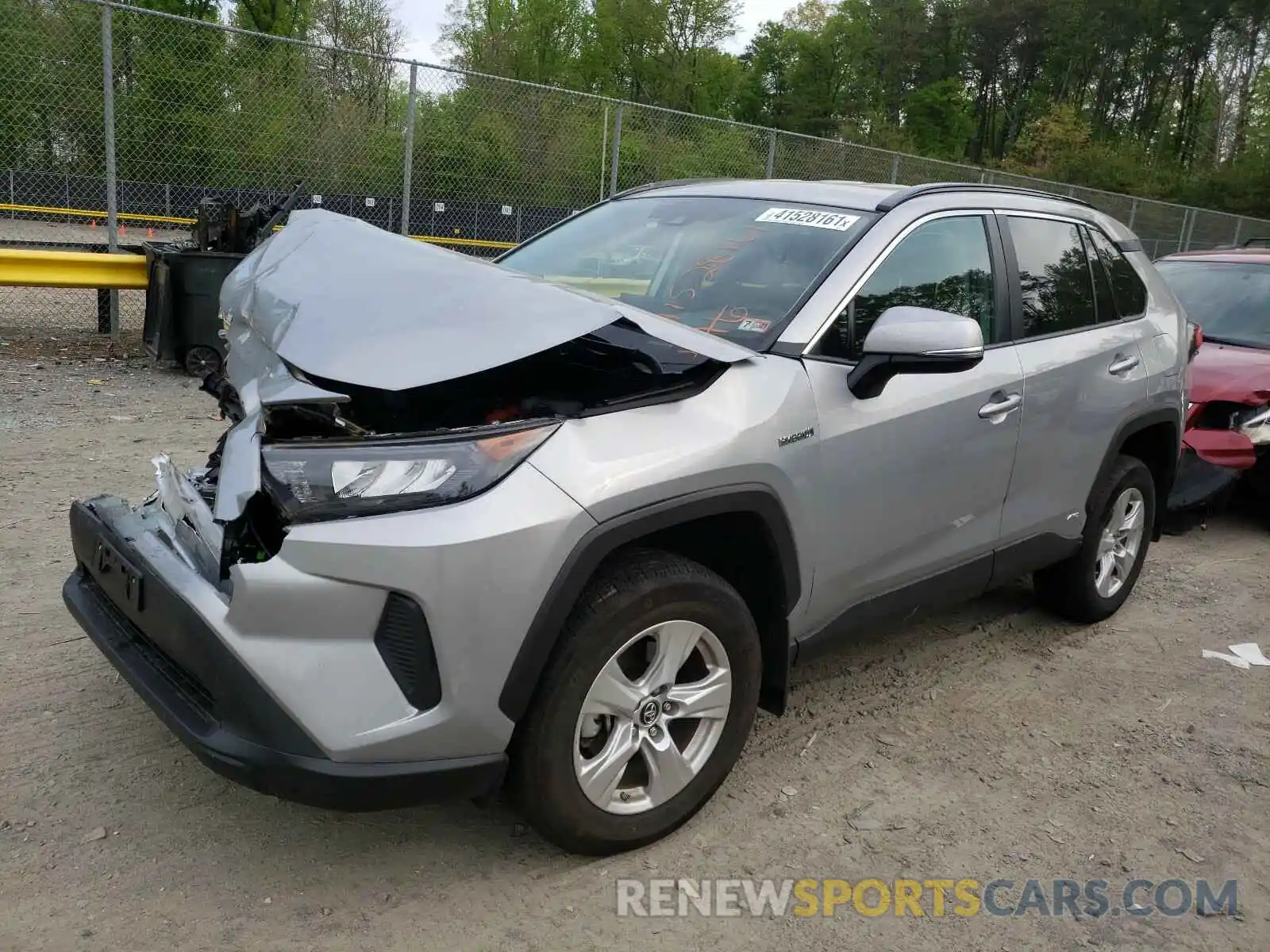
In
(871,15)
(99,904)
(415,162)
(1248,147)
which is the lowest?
(99,904)

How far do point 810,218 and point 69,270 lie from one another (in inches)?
281

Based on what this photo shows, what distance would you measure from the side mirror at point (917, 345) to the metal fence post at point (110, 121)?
7.81 m

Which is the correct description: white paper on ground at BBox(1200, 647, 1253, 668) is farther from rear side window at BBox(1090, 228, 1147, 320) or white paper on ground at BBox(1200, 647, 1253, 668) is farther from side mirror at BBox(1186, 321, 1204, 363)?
rear side window at BBox(1090, 228, 1147, 320)

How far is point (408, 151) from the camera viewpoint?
32.4ft

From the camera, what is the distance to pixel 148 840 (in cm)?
257

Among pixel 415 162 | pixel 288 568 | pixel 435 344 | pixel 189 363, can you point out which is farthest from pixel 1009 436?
pixel 415 162

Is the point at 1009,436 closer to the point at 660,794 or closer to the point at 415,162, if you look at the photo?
the point at 660,794

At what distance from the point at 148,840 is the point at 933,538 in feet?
7.99

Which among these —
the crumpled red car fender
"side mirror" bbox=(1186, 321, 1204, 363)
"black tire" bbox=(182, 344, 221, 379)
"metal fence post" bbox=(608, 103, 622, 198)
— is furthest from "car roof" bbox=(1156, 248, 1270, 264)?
"black tire" bbox=(182, 344, 221, 379)

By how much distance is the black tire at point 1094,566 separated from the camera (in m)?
4.15

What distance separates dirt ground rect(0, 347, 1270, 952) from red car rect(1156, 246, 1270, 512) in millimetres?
1888

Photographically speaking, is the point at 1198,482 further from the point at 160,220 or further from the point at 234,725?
the point at 160,220

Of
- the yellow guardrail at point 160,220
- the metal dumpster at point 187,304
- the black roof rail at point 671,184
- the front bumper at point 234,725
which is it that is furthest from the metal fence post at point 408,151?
the front bumper at point 234,725

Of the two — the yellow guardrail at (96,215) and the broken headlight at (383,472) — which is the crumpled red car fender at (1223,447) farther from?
the yellow guardrail at (96,215)
